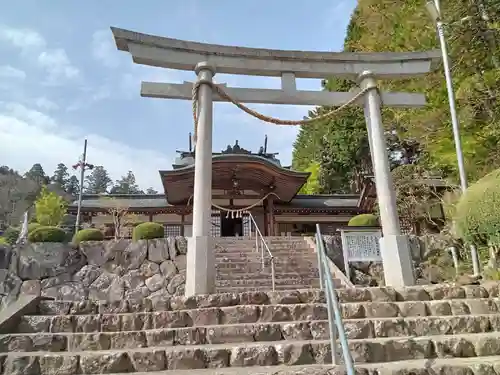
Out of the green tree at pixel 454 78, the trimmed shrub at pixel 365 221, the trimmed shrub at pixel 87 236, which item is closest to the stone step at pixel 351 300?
the green tree at pixel 454 78

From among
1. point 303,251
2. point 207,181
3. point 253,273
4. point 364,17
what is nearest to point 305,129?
point 364,17

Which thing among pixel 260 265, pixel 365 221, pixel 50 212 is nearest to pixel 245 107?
pixel 260 265

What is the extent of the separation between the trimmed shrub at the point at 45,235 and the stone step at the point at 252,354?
8889 mm

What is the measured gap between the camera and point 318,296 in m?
4.56

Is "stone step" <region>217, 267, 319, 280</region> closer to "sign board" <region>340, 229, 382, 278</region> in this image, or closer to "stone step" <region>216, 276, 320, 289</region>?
"stone step" <region>216, 276, 320, 289</region>

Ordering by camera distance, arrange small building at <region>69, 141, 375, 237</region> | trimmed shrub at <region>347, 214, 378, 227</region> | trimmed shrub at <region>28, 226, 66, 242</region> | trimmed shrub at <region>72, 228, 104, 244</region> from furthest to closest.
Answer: small building at <region>69, 141, 375, 237</region>, trimmed shrub at <region>347, 214, 378, 227</region>, trimmed shrub at <region>72, 228, 104, 244</region>, trimmed shrub at <region>28, 226, 66, 242</region>

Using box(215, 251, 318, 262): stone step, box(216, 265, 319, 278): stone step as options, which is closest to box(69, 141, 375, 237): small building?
box(215, 251, 318, 262): stone step

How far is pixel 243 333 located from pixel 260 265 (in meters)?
6.31

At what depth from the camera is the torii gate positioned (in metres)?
5.44

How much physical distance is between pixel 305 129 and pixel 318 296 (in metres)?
30.3

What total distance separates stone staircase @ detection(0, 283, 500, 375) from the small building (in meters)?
10.6

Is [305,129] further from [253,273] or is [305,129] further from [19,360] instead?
[19,360]

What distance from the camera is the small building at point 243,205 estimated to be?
15609 mm

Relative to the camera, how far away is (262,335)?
3.77 m
